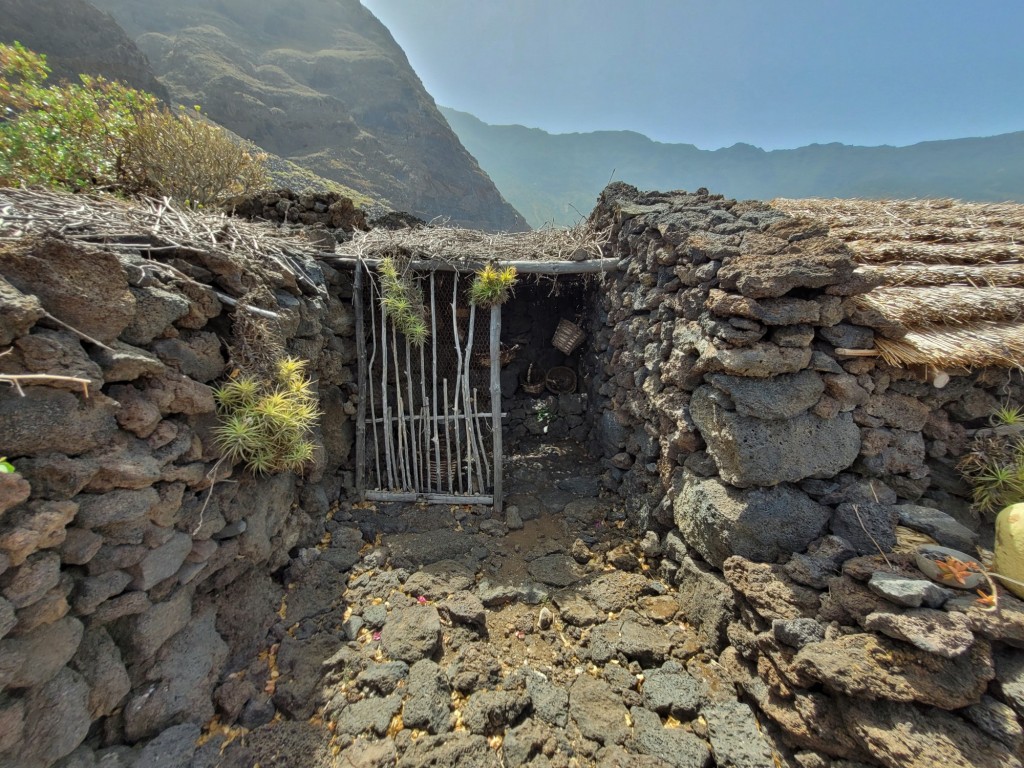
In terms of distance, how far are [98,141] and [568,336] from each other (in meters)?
5.91

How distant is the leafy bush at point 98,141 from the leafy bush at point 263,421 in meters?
2.60

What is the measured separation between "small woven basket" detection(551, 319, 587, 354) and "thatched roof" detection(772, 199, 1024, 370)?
2.93m

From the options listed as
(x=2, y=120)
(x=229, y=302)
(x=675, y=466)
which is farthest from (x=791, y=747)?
(x=2, y=120)

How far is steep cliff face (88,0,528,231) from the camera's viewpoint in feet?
79.4

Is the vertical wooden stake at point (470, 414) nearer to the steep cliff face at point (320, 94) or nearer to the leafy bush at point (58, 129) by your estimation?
the leafy bush at point (58, 129)

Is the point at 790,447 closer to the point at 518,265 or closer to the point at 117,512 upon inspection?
the point at 518,265

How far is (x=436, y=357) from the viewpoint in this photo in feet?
15.0

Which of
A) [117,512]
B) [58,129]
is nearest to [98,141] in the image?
[58,129]

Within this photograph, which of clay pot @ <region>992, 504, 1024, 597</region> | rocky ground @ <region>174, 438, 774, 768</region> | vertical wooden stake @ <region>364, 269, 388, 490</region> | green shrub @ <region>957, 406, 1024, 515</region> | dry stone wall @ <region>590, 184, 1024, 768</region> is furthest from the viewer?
vertical wooden stake @ <region>364, 269, 388, 490</region>

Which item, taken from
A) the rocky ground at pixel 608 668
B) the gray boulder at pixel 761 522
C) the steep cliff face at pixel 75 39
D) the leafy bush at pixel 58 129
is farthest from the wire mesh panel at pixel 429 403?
the steep cliff face at pixel 75 39

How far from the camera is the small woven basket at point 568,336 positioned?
5.62 metres

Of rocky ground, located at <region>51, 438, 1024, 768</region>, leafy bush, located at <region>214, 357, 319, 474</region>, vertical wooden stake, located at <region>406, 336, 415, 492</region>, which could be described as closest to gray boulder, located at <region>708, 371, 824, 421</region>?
rocky ground, located at <region>51, 438, 1024, 768</region>

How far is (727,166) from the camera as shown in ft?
211

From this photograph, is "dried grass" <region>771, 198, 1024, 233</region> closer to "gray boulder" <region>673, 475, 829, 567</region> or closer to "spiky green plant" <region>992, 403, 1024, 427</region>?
"spiky green plant" <region>992, 403, 1024, 427</region>
